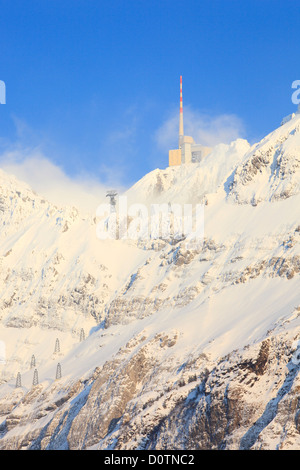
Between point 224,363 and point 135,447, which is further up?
point 224,363

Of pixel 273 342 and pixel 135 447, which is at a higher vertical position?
pixel 273 342

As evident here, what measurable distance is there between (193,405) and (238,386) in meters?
13.4

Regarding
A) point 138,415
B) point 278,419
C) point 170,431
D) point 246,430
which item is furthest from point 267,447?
point 138,415

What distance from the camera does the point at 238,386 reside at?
182000 mm

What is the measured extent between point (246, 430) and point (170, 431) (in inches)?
738
